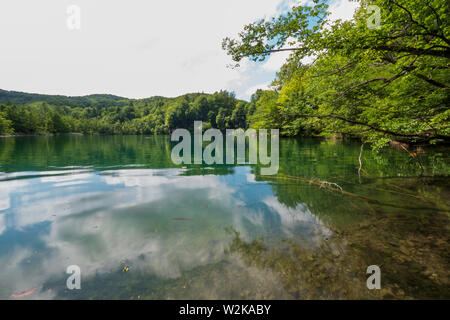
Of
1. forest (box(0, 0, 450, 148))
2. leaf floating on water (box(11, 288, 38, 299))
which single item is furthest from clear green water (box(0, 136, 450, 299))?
forest (box(0, 0, 450, 148))

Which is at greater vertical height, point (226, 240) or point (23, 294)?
point (226, 240)

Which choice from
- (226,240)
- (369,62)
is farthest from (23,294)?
(369,62)

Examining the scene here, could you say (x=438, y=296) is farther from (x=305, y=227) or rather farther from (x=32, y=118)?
(x=32, y=118)

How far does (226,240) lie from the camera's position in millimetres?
6004

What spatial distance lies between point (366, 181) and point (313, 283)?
422 inches

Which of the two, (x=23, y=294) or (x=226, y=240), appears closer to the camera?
(x=23, y=294)

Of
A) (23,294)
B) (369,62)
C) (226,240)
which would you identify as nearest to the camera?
(23,294)

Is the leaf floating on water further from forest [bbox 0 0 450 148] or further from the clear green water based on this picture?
forest [bbox 0 0 450 148]

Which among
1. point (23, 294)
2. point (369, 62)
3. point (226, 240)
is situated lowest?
point (23, 294)

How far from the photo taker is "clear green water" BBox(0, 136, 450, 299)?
4109 millimetres

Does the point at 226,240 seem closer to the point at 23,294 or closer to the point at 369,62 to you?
the point at 23,294

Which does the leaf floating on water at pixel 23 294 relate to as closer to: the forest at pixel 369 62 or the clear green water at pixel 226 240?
the clear green water at pixel 226 240

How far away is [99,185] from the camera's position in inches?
464
